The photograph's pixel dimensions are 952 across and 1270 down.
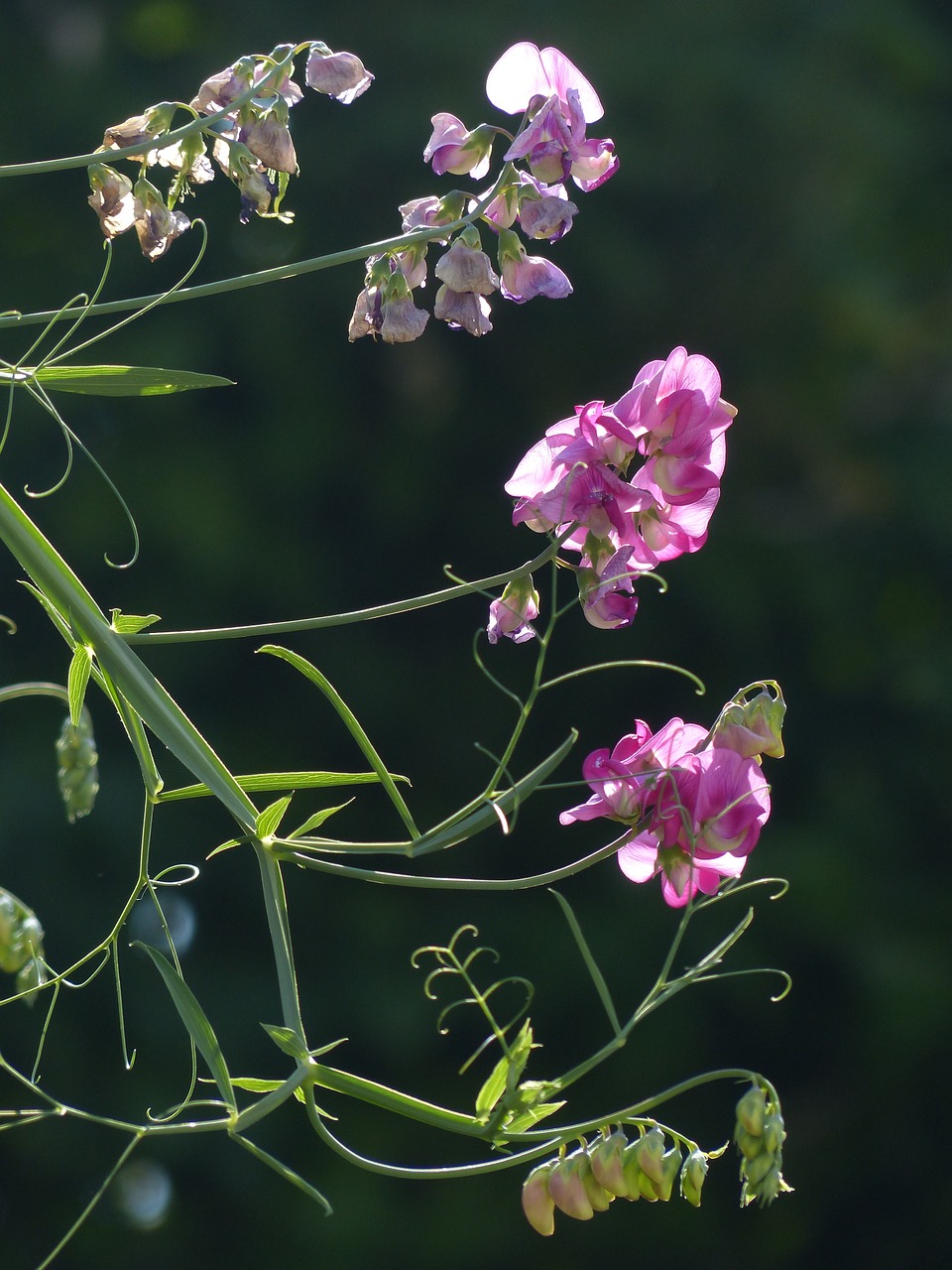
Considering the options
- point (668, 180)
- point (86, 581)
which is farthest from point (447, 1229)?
point (668, 180)

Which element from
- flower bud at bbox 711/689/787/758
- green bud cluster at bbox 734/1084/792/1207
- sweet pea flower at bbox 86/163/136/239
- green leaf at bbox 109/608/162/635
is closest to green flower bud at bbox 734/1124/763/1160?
green bud cluster at bbox 734/1084/792/1207

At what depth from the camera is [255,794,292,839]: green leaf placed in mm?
426

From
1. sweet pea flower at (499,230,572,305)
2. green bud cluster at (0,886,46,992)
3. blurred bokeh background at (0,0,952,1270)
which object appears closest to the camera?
green bud cluster at (0,886,46,992)

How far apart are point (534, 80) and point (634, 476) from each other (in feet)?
0.43

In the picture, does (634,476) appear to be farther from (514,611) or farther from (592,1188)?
(592,1188)

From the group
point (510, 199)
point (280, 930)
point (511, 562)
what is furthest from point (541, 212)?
point (511, 562)

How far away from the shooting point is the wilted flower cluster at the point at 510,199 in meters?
0.44

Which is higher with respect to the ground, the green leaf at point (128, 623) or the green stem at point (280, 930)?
the green leaf at point (128, 623)

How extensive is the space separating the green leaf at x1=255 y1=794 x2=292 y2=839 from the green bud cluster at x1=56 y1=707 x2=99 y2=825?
0.05 m

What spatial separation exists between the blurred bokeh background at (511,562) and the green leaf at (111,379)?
1.70 meters

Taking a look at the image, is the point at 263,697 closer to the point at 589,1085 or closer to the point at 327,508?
the point at 327,508

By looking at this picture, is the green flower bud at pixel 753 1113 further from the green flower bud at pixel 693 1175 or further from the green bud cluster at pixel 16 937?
the green bud cluster at pixel 16 937

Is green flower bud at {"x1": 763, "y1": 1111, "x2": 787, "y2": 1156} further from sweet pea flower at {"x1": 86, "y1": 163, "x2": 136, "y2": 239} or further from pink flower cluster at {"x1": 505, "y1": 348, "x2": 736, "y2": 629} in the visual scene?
sweet pea flower at {"x1": 86, "y1": 163, "x2": 136, "y2": 239}

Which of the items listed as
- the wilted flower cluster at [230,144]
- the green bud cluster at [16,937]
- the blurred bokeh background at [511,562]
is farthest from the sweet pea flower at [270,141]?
the blurred bokeh background at [511,562]
